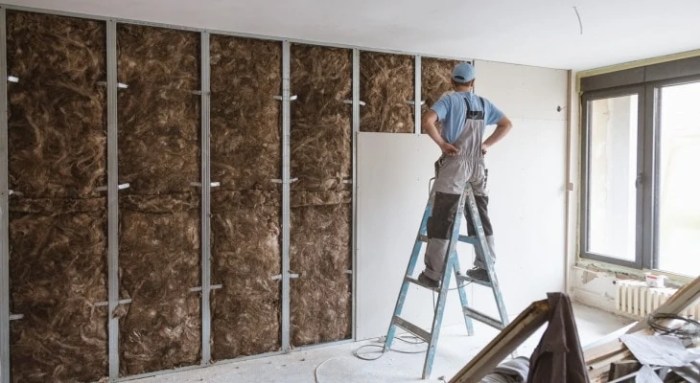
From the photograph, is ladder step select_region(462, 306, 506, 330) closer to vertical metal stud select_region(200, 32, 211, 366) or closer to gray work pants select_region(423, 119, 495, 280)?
gray work pants select_region(423, 119, 495, 280)

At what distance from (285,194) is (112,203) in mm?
1083

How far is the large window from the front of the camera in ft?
13.4

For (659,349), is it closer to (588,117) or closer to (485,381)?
(485,381)

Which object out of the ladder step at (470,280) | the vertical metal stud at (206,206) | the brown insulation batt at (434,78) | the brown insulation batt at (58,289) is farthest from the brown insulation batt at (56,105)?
the ladder step at (470,280)

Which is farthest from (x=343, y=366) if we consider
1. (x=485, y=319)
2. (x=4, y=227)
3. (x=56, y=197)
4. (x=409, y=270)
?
(x=4, y=227)

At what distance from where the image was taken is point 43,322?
2943 millimetres

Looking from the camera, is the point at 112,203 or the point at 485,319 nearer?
the point at 112,203

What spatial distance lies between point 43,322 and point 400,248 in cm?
238

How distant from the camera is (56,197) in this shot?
2941mm

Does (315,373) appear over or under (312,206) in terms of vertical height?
under

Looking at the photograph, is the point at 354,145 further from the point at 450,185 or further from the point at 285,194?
the point at 450,185

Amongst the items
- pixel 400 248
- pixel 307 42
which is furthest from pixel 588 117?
pixel 307 42

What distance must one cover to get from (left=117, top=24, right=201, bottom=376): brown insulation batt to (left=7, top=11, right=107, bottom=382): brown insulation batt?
0.14 m

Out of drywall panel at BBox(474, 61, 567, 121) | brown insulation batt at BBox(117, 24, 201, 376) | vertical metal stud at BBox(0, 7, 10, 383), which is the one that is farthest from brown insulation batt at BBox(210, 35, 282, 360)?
drywall panel at BBox(474, 61, 567, 121)
